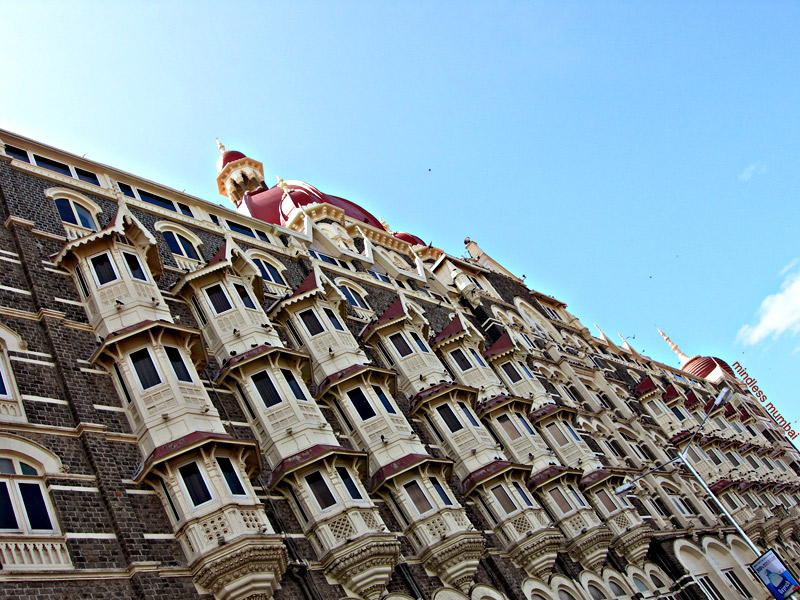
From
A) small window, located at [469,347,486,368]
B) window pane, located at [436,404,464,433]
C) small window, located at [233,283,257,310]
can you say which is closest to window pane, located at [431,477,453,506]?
window pane, located at [436,404,464,433]

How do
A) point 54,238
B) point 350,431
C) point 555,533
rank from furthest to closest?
1. point 555,533
2. point 350,431
3. point 54,238

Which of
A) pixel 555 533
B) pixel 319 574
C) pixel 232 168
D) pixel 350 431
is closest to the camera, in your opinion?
pixel 319 574

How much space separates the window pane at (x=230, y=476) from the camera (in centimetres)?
1816

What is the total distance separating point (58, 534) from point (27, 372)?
458 cm

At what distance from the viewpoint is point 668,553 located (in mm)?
35531

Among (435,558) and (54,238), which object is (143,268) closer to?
(54,238)

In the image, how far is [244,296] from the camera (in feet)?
83.2

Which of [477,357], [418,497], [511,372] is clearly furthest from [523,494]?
[511,372]

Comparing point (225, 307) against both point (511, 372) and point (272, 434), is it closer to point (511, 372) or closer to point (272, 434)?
point (272, 434)

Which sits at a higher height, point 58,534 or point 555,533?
point 58,534

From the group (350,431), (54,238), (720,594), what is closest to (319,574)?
(350,431)

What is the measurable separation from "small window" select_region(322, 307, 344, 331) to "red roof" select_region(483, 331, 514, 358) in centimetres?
1122

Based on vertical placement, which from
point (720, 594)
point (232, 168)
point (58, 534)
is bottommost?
point (720, 594)

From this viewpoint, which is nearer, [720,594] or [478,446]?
[478,446]
